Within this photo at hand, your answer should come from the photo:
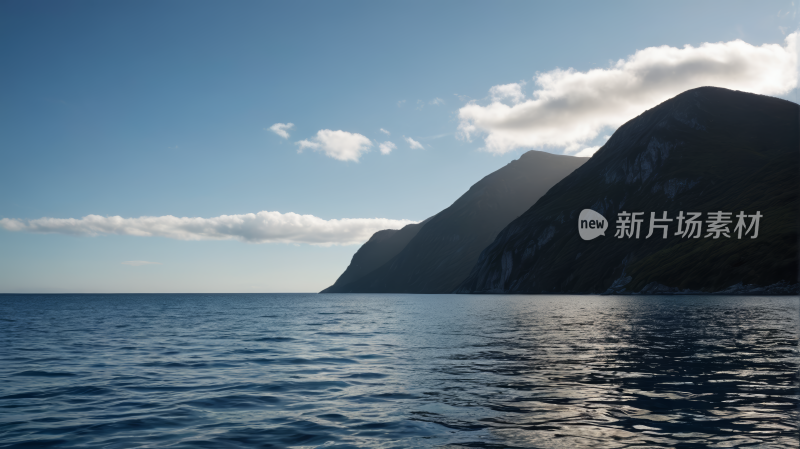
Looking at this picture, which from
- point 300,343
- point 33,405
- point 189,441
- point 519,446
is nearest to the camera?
point 519,446

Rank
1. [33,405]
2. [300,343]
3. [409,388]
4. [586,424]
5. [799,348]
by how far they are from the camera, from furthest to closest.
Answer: [300,343] → [799,348] → [409,388] → [33,405] → [586,424]

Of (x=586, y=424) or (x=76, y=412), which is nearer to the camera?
(x=586, y=424)

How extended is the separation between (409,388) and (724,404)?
34.2 ft

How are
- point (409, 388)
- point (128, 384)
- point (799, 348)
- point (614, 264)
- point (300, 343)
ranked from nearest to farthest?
point (409, 388)
point (128, 384)
point (799, 348)
point (300, 343)
point (614, 264)

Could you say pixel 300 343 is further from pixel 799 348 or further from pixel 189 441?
pixel 799 348

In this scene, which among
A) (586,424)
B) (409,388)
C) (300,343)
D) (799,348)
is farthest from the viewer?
(300,343)

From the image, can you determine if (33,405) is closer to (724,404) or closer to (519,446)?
(519,446)

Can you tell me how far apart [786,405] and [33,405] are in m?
24.4

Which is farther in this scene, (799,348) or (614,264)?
(614,264)

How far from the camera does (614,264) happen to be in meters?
189

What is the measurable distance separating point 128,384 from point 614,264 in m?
195

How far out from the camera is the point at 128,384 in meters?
20.0

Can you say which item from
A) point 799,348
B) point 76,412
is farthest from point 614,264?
point 76,412

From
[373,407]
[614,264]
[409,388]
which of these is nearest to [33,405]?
[373,407]
